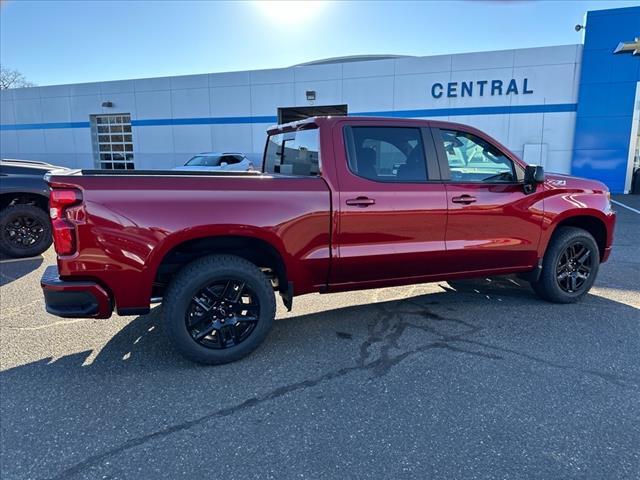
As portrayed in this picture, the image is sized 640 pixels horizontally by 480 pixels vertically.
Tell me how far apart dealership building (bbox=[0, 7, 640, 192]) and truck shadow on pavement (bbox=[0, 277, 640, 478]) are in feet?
48.1

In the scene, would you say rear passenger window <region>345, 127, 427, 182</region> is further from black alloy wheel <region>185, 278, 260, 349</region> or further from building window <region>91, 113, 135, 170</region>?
building window <region>91, 113, 135, 170</region>

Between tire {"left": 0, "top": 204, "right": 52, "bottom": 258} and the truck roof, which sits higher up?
the truck roof

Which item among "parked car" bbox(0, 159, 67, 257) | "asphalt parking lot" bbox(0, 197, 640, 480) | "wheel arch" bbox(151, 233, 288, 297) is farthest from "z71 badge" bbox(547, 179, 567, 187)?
"parked car" bbox(0, 159, 67, 257)

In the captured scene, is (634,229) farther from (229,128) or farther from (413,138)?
(229,128)

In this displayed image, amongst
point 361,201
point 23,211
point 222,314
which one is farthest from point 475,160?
point 23,211

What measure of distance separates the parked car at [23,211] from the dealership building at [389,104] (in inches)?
569

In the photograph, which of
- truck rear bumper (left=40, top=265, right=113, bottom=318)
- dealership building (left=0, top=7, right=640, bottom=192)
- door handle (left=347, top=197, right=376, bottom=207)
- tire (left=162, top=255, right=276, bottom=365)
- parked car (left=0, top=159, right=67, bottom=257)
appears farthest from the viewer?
dealership building (left=0, top=7, right=640, bottom=192)

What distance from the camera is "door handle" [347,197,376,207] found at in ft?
12.0

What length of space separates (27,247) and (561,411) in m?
7.65

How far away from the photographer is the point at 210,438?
257 centimetres

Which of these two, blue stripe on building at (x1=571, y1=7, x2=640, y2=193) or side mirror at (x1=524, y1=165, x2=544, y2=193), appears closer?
side mirror at (x1=524, y1=165, x2=544, y2=193)

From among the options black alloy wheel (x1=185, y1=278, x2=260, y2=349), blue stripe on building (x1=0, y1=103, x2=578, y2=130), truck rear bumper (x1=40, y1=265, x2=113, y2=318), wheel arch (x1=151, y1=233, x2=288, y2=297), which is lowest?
black alloy wheel (x1=185, y1=278, x2=260, y2=349)

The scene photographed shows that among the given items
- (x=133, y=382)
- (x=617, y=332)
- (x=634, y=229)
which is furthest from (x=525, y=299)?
(x=634, y=229)

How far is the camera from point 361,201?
3.68 metres
